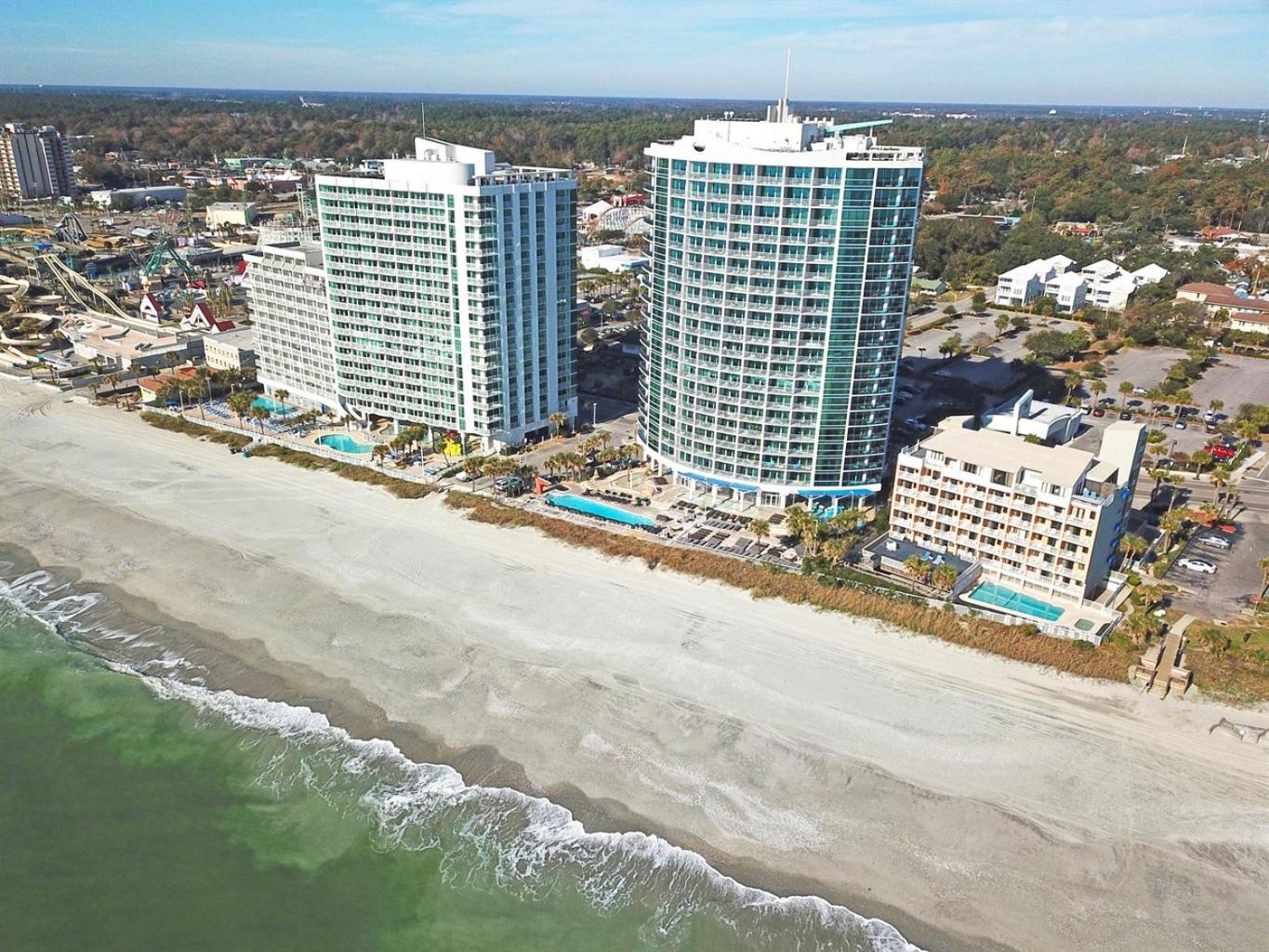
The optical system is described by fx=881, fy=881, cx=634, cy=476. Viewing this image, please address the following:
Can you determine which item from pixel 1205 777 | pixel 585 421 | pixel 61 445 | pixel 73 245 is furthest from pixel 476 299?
pixel 73 245

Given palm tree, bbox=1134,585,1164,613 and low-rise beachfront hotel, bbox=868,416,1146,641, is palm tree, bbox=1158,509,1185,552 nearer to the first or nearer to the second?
low-rise beachfront hotel, bbox=868,416,1146,641

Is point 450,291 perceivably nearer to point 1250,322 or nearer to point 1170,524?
point 1170,524

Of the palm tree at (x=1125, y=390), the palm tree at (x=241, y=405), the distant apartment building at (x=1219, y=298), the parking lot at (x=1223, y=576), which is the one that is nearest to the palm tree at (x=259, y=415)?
the palm tree at (x=241, y=405)

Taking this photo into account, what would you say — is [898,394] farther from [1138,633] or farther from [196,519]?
[196,519]

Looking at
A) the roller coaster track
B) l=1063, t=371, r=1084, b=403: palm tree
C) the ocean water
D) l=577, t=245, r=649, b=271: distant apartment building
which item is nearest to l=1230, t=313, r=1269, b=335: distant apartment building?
l=1063, t=371, r=1084, b=403: palm tree

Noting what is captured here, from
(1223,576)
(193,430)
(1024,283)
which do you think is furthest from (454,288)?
(1024,283)
